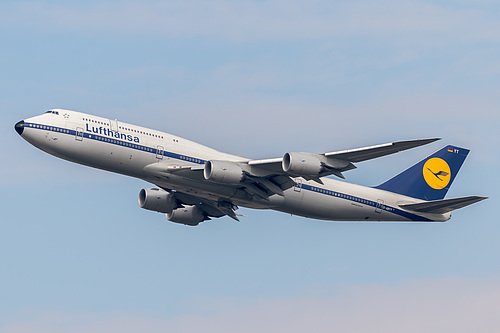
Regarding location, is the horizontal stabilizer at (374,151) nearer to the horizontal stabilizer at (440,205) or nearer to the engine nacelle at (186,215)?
the horizontal stabilizer at (440,205)

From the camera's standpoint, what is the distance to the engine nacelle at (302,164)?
180 feet

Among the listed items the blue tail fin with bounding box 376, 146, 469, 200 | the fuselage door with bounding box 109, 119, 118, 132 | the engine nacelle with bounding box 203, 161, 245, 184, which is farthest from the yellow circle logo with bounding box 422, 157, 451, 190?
the fuselage door with bounding box 109, 119, 118, 132

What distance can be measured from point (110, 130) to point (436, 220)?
26.2 metres

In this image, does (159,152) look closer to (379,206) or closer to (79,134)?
(79,134)

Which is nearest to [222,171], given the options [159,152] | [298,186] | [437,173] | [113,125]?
[159,152]

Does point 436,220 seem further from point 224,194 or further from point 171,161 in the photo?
point 171,161

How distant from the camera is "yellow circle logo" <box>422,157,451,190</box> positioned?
224 feet

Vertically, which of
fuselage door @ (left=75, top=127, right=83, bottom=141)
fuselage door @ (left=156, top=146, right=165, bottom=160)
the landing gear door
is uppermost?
fuselage door @ (left=75, top=127, right=83, bottom=141)

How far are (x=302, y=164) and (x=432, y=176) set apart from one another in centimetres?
1785

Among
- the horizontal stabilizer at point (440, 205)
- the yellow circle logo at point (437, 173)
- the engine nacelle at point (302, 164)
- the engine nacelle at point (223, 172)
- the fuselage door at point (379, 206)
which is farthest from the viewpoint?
the yellow circle logo at point (437, 173)

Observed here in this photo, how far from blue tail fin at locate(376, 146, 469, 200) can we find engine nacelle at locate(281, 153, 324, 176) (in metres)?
13.3

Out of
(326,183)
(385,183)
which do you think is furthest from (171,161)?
(385,183)

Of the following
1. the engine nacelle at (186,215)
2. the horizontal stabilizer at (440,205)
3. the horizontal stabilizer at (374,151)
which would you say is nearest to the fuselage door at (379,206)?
the horizontal stabilizer at (440,205)

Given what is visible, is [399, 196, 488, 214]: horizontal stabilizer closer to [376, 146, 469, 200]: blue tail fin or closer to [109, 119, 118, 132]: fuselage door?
[376, 146, 469, 200]: blue tail fin
